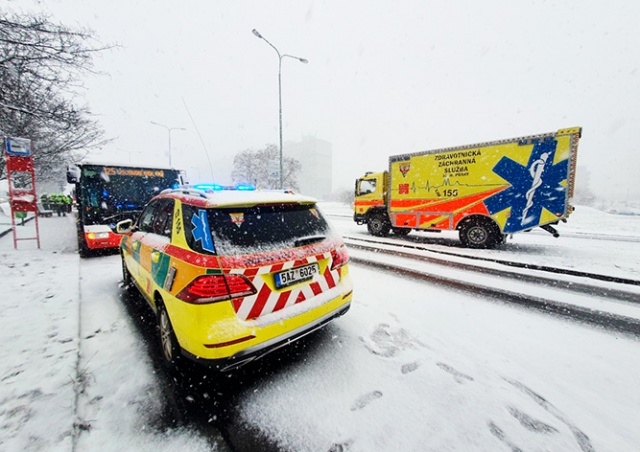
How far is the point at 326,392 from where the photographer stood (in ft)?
7.63

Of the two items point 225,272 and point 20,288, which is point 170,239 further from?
point 20,288

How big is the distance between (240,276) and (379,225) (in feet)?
32.3

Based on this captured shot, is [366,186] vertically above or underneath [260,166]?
underneath

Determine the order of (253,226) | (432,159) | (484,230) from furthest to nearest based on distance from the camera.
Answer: (432,159)
(484,230)
(253,226)

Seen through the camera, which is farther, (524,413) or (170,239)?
(170,239)

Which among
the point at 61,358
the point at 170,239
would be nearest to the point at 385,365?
the point at 170,239

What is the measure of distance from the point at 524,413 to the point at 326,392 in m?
1.56

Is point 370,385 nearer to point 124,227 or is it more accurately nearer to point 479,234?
point 124,227

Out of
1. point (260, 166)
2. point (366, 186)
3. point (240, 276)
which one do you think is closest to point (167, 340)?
point (240, 276)

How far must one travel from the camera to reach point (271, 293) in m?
2.33

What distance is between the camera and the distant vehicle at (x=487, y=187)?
24.4 ft

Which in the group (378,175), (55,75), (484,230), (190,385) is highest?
(55,75)

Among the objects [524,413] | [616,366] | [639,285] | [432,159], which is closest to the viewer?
[524,413]

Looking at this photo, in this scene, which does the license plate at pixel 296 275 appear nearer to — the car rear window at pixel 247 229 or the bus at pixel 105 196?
the car rear window at pixel 247 229
